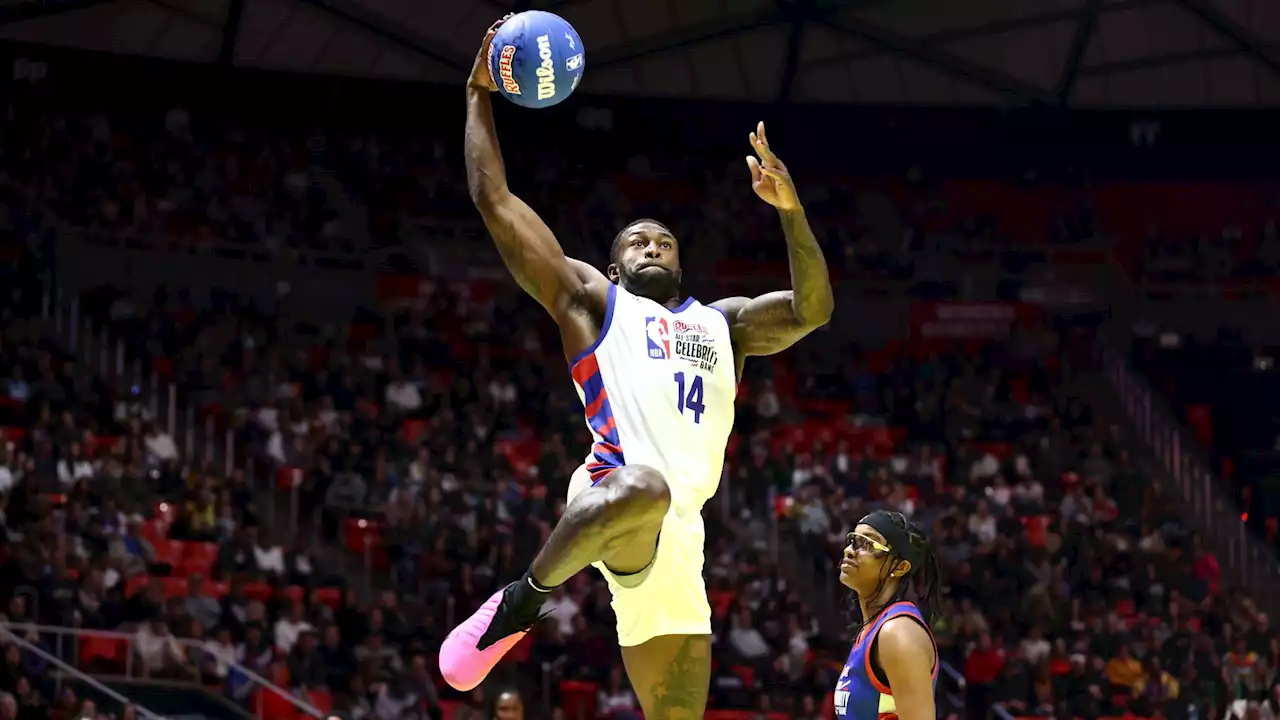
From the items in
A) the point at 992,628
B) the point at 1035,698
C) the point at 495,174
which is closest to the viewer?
the point at 495,174

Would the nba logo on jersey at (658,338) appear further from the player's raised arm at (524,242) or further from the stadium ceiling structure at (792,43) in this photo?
the stadium ceiling structure at (792,43)

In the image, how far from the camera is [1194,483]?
2108 centimetres

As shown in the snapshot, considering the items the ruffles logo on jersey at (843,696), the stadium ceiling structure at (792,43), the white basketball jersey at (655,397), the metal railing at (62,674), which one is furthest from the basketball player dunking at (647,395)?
the stadium ceiling structure at (792,43)

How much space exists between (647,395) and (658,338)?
0.72 feet

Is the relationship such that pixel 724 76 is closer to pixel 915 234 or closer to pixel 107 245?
pixel 915 234

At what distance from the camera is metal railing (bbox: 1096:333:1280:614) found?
64.5 feet

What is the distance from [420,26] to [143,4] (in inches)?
137

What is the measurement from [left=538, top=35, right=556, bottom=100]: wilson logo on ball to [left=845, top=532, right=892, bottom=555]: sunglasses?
200cm

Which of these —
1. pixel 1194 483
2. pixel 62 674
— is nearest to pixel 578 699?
pixel 62 674

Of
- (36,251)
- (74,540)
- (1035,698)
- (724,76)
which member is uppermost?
(724,76)

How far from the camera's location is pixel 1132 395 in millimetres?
22312

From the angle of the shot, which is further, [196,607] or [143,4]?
[143,4]

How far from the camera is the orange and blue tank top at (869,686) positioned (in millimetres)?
5672

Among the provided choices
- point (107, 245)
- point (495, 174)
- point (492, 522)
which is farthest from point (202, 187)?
point (495, 174)
